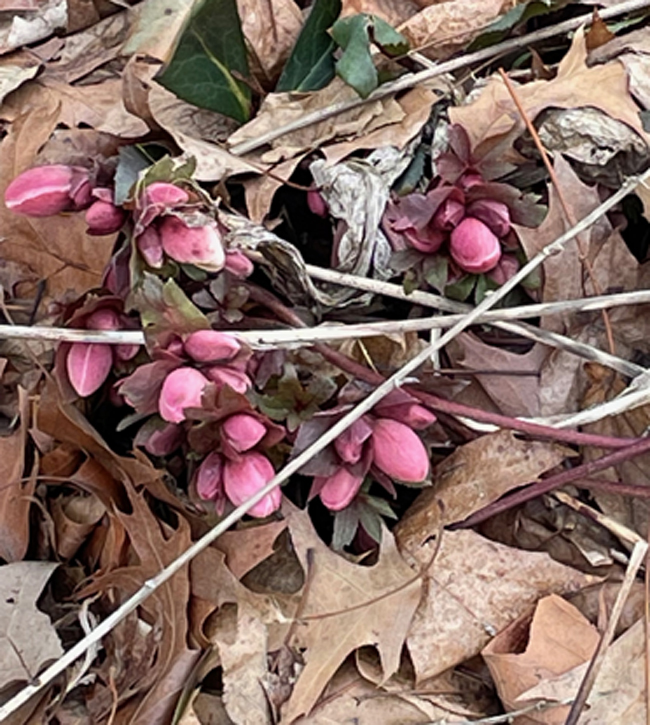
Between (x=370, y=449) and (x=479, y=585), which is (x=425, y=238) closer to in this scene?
(x=370, y=449)

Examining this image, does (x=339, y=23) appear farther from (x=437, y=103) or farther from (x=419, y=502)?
(x=419, y=502)

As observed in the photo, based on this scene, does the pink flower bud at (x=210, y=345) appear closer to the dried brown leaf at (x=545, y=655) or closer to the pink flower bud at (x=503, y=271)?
the pink flower bud at (x=503, y=271)

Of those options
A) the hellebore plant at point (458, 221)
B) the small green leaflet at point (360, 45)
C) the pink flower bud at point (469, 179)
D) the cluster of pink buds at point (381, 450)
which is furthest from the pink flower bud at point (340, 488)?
the small green leaflet at point (360, 45)

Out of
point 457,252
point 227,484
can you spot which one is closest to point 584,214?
point 457,252

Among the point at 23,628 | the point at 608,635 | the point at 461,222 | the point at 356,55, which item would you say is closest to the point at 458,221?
the point at 461,222

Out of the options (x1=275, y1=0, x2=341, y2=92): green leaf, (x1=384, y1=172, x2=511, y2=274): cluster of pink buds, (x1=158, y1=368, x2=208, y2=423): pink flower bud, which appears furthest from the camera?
(x1=275, y1=0, x2=341, y2=92): green leaf

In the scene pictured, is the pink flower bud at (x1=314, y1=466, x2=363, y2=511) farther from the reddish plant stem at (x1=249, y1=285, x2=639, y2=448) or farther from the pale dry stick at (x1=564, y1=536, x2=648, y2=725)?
the pale dry stick at (x1=564, y1=536, x2=648, y2=725)

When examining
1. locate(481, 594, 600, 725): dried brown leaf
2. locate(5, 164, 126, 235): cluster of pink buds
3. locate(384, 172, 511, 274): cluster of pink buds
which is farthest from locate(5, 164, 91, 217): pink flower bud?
locate(481, 594, 600, 725): dried brown leaf

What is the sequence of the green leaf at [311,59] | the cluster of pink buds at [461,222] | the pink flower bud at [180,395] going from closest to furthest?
the pink flower bud at [180,395] → the cluster of pink buds at [461,222] → the green leaf at [311,59]
